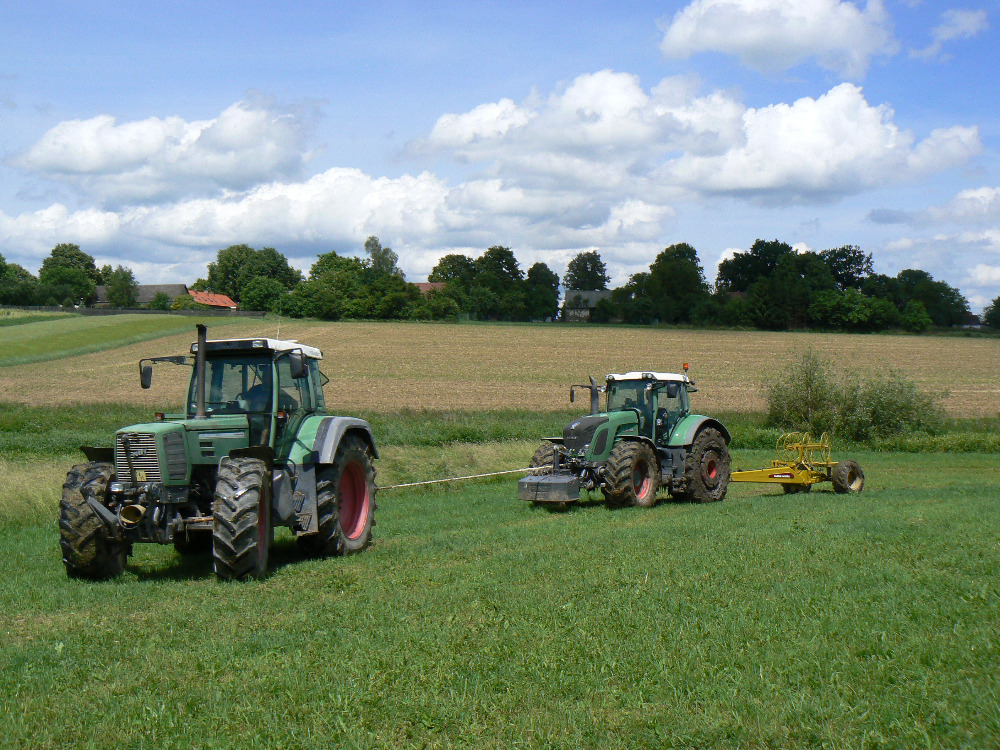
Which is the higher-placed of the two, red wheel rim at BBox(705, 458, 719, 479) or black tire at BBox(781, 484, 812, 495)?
red wheel rim at BBox(705, 458, 719, 479)

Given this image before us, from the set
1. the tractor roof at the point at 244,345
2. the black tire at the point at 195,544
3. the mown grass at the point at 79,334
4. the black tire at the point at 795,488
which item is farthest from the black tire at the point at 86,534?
the mown grass at the point at 79,334

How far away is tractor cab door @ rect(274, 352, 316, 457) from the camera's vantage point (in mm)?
9969

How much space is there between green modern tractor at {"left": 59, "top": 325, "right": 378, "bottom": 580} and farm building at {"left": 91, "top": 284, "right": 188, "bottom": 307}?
121m

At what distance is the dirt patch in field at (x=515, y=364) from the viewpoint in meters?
36.2

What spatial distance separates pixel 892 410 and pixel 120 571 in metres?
26.9

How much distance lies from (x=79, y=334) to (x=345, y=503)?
57485 millimetres

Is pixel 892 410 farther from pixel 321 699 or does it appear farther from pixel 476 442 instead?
pixel 321 699

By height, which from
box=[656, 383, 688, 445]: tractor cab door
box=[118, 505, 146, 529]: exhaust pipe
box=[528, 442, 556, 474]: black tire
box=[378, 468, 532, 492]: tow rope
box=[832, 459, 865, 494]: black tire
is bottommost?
box=[378, 468, 532, 492]: tow rope

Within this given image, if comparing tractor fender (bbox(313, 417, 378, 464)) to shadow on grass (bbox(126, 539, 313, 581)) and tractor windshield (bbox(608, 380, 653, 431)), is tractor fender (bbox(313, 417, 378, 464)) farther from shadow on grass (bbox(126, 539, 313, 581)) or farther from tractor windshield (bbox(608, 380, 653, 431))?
tractor windshield (bbox(608, 380, 653, 431))

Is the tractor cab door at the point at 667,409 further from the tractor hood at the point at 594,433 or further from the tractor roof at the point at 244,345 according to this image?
the tractor roof at the point at 244,345

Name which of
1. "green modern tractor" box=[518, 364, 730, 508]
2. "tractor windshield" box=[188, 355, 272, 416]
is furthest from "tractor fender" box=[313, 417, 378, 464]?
"green modern tractor" box=[518, 364, 730, 508]

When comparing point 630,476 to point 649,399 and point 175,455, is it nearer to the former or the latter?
point 649,399

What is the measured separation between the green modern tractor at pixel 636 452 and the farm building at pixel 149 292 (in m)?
118

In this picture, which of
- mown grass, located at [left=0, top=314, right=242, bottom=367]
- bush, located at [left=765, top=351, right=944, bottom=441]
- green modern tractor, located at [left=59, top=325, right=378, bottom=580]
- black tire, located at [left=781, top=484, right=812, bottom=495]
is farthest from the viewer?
mown grass, located at [left=0, top=314, right=242, bottom=367]
